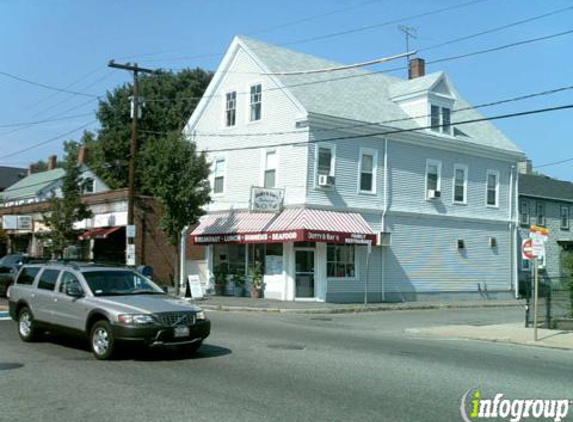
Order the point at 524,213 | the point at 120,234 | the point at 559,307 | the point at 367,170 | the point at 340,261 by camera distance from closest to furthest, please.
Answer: the point at 559,307 < the point at 340,261 < the point at 367,170 < the point at 120,234 < the point at 524,213

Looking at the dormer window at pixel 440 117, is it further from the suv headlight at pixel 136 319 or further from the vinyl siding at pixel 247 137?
the suv headlight at pixel 136 319

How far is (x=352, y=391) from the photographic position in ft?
28.8

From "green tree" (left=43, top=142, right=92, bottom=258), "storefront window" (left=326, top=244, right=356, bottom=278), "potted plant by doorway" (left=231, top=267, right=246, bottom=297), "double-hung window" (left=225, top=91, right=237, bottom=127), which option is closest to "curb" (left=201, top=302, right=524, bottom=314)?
"storefront window" (left=326, top=244, right=356, bottom=278)

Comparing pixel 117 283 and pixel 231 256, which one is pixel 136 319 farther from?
pixel 231 256

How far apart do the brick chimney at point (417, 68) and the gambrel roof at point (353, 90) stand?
143 centimetres

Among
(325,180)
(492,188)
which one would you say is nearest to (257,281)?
(325,180)

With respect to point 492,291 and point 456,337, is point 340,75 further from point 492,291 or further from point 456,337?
point 456,337

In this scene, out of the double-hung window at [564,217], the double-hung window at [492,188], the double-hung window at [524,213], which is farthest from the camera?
the double-hung window at [564,217]

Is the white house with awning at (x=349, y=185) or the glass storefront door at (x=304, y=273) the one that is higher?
the white house with awning at (x=349, y=185)

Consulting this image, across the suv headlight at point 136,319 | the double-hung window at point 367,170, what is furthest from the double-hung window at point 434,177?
the suv headlight at point 136,319

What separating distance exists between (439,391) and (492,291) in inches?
1067

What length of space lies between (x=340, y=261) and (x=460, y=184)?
8.80m

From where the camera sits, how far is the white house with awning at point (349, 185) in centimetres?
2764

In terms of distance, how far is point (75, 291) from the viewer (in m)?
11.8
